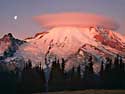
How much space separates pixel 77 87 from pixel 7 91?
1.45 meters

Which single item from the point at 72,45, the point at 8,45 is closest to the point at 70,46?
the point at 72,45

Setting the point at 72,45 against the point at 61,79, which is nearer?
the point at 61,79

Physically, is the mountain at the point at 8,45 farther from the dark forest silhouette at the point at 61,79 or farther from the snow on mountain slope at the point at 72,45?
the dark forest silhouette at the point at 61,79

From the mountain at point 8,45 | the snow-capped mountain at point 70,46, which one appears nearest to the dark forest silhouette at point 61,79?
the snow-capped mountain at point 70,46

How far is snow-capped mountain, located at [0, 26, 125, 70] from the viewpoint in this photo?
1844cm

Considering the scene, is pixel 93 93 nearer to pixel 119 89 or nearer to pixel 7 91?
pixel 119 89

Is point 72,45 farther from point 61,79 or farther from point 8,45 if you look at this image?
point 8,45

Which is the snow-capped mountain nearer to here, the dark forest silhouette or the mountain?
the mountain

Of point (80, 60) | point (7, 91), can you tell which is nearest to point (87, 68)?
point (80, 60)

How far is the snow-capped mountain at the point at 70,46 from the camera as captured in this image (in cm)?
1844

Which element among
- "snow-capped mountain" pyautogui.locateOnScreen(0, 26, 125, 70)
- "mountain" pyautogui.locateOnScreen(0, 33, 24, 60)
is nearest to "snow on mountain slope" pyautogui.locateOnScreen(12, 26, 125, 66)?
"snow-capped mountain" pyautogui.locateOnScreen(0, 26, 125, 70)

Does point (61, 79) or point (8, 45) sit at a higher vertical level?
point (8, 45)

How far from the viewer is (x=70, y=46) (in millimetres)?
18672

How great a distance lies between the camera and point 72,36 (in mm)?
18938
